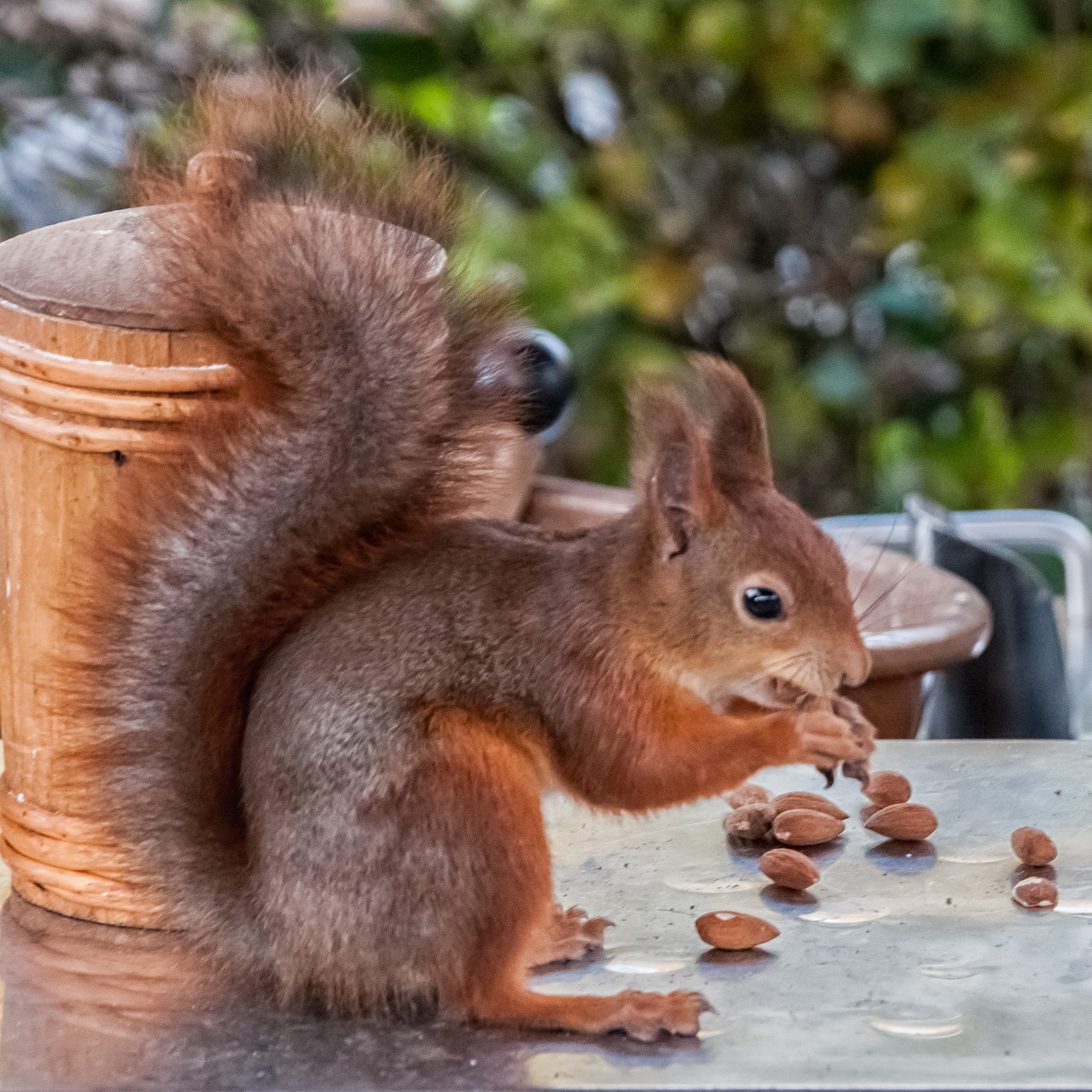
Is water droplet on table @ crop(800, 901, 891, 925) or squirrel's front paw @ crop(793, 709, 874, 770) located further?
water droplet on table @ crop(800, 901, 891, 925)

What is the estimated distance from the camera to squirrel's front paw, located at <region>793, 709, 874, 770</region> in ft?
2.98

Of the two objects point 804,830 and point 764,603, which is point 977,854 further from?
point 764,603

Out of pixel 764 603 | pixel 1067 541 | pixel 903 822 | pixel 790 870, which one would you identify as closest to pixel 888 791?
pixel 903 822

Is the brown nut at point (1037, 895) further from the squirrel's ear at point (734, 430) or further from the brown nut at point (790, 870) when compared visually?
the squirrel's ear at point (734, 430)

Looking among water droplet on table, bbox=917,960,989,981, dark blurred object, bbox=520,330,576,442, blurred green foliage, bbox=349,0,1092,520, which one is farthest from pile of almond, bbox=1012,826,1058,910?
blurred green foliage, bbox=349,0,1092,520

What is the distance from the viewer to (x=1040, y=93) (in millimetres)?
2693

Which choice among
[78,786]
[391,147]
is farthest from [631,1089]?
[391,147]

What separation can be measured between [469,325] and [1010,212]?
2.02 meters

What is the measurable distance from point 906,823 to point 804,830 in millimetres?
78

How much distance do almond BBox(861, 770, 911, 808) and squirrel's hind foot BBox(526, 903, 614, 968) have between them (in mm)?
300

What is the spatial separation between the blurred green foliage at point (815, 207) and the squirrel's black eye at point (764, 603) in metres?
1.74

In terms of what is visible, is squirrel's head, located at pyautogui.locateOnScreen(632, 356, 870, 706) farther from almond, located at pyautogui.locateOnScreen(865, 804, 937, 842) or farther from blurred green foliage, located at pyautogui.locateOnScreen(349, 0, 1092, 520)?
blurred green foliage, located at pyautogui.locateOnScreen(349, 0, 1092, 520)

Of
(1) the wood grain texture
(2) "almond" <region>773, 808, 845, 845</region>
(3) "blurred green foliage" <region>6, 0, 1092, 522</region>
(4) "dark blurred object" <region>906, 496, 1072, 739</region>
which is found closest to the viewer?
(1) the wood grain texture

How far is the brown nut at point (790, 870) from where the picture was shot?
1057 mm
